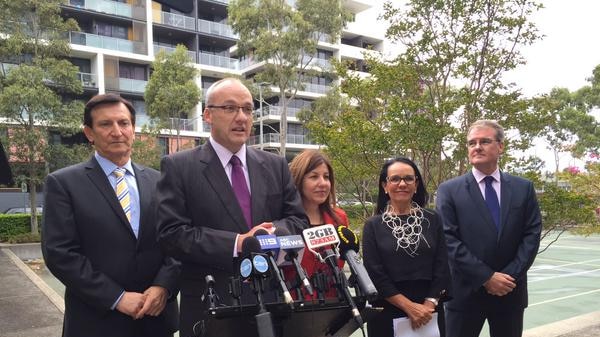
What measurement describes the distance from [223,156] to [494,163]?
6.33 feet

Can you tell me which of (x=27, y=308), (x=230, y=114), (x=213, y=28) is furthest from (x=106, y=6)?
(x=230, y=114)

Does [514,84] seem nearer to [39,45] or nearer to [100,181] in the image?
[100,181]

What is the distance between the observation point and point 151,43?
88.2ft

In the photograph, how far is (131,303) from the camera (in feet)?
7.52

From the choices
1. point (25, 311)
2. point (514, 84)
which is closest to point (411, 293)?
point (514, 84)

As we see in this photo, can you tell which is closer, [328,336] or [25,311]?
[328,336]

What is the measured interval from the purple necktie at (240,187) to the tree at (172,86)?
658 inches

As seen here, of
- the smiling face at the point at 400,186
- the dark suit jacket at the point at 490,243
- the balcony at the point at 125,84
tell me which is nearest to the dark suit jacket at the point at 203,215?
the smiling face at the point at 400,186

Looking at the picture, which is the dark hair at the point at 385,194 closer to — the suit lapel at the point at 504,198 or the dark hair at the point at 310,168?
the dark hair at the point at 310,168

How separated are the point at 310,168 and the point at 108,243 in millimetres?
1273

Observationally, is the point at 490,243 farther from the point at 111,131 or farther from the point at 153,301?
the point at 111,131

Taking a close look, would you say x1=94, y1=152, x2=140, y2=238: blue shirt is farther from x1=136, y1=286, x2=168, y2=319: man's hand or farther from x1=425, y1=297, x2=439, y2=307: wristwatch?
x1=425, y1=297, x2=439, y2=307: wristwatch

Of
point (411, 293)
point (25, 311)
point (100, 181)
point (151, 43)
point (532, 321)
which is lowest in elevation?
point (532, 321)

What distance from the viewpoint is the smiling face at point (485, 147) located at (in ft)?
10.2
